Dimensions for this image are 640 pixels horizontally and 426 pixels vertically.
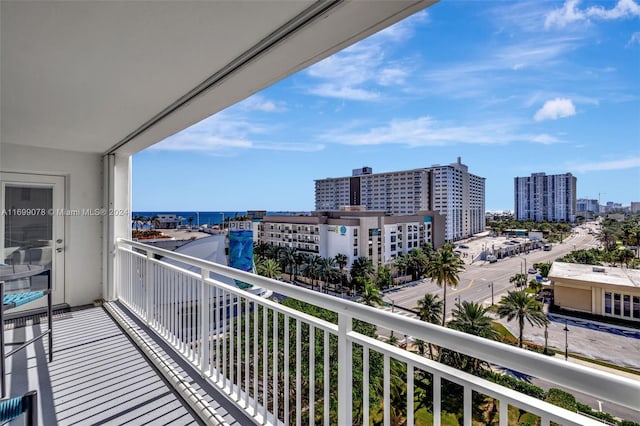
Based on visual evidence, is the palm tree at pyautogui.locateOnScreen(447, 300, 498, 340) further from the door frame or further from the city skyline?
the door frame

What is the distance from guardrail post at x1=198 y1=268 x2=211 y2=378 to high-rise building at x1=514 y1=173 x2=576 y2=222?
22.8 feet

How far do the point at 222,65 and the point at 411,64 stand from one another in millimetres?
10320

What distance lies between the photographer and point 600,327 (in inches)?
145

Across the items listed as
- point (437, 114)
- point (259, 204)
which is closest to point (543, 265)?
point (437, 114)

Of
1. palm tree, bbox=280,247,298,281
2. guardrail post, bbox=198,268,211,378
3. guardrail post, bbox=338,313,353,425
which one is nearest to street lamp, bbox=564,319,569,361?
guardrail post, bbox=338,313,353,425

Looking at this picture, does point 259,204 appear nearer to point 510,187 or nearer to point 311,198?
point 311,198

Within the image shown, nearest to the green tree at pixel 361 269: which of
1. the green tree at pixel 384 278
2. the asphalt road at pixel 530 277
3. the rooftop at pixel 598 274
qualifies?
the green tree at pixel 384 278

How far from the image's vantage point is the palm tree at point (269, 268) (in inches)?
673

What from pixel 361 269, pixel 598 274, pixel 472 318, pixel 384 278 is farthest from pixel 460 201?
pixel 361 269

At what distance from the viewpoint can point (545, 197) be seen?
23.5 feet

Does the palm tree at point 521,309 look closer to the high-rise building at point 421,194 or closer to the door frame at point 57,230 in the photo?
the high-rise building at point 421,194

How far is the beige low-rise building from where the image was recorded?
Result: 11.8ft

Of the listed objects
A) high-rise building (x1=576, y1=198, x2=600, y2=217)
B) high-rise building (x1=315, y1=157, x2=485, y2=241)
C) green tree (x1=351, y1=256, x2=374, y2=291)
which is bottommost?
green tree (x1=351, y1=256, x2=374, y2=291)

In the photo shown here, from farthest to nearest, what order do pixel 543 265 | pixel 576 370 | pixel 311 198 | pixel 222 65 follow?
1. pixel 311 198
2. pixel 543 265
3. pixel 222 65
4. pixel 576 370
